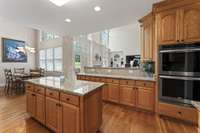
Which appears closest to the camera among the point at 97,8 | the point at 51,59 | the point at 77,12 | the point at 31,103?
the point at 31,103

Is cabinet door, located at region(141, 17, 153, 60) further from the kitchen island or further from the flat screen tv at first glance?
the flat screen tv

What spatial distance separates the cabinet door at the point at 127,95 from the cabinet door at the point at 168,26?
1.39 metres

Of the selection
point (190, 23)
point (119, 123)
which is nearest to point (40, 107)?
point (119, 123)

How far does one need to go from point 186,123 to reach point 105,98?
2.09 m

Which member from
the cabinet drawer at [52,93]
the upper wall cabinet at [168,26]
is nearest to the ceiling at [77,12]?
the upper wall cabinet at [168,26]

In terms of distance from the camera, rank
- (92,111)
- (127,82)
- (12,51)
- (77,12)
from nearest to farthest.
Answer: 1. (92,111)
2. (127,82)
3. (77,12)
4. (12,51)

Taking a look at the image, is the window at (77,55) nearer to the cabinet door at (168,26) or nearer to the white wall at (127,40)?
the white wall at (127,40)

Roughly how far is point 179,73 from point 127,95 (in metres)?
1.39

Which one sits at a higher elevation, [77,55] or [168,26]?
[168,26]

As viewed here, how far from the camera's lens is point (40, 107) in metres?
2.56

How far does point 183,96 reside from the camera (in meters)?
2.70

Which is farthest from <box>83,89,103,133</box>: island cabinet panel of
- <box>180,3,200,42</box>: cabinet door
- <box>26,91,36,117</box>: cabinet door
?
<box>180,3,200,42</box>: cabinet door

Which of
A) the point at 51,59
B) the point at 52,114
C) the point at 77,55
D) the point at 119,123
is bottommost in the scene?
the point at 119,123

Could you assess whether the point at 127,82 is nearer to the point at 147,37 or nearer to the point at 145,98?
the point at 145,98
